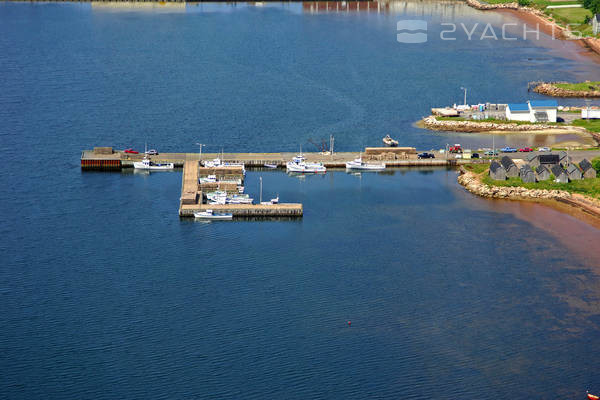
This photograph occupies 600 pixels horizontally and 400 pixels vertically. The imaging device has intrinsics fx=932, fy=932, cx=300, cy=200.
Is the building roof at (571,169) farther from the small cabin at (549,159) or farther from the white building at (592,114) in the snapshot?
the white building at (592,114)

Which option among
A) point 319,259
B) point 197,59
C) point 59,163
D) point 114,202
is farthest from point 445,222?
point 197,59

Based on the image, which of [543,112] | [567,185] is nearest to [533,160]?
[567,185]

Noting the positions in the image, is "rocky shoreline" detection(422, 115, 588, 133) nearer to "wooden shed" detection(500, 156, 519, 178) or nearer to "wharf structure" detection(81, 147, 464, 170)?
"wharf structure" detection(81, 147, 464, 170)

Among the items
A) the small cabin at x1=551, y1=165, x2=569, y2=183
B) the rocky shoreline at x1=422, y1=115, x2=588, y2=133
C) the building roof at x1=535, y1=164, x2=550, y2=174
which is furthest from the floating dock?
the rocky shoreline at x1=422, y1=115, x2=588, y2=133

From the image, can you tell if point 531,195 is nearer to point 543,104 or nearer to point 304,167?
point 304,167

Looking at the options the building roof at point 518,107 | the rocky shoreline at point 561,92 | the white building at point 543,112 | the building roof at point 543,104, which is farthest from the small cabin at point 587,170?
the rocky shoreline at point 561,92

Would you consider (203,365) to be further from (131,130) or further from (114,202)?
(131,130)
